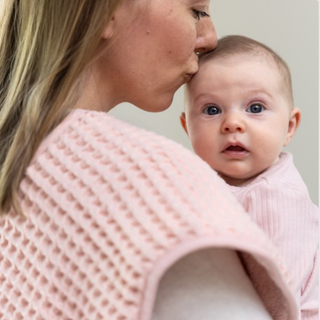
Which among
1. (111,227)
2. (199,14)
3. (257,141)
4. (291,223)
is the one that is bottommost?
(291,223)

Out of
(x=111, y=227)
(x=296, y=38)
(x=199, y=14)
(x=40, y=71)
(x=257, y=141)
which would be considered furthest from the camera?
(x=296, y=38)

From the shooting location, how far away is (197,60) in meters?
1.32

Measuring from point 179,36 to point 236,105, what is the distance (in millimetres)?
252

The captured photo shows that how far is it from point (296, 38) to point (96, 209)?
1.82m

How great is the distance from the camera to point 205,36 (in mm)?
1293

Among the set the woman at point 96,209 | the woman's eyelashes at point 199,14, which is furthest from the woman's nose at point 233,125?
the woman at point 96,209

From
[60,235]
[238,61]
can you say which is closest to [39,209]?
→ [60,235]

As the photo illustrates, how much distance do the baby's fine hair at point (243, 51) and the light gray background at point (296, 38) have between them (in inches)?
37.8

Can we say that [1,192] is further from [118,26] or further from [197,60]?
[197,60]

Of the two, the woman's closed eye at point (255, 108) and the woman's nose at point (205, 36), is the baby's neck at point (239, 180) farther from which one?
the woman's nose at point (205, 36)

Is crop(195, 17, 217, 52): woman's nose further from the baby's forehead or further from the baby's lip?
the baby's lip

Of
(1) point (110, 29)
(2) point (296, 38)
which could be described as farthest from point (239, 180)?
(2) point (296, 38)

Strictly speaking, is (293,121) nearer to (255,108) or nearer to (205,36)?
(255,108)

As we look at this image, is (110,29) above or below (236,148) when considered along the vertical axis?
above
